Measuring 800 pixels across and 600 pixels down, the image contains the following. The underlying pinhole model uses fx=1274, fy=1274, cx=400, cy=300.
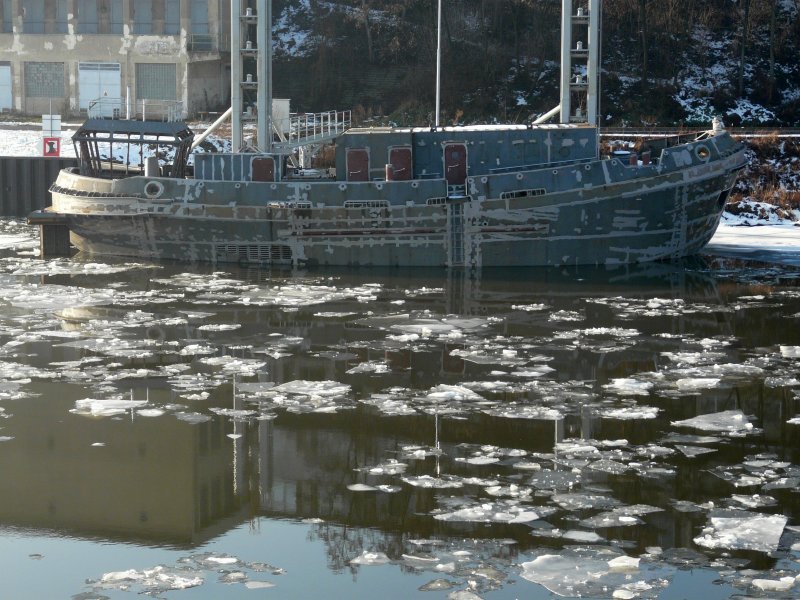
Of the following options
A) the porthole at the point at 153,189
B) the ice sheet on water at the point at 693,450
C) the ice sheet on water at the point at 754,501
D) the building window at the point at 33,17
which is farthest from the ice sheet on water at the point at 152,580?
the building window at the point at 33,17

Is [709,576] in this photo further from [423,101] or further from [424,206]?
[423,101]

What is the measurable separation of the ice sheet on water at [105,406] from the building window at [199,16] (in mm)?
36523

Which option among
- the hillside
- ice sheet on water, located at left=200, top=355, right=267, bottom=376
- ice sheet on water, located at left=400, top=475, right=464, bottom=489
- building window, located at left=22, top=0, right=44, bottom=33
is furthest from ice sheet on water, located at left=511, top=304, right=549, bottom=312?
building window, located at left=22, top=0, right=44, bottom=33

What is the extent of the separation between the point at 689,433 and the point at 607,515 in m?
2.78

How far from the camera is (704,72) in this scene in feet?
157

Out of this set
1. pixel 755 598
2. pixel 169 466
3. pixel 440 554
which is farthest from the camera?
pixel 169 466

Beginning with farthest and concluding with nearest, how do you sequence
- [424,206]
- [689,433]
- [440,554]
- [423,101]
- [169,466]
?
[423,101]
[424,206]
[689,433]
[169,466]
[440,554]

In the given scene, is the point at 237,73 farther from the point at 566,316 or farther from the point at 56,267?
the point at 566,316

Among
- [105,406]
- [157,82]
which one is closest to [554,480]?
[105,406]

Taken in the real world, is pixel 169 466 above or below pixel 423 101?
below

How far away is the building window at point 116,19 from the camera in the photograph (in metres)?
49.0

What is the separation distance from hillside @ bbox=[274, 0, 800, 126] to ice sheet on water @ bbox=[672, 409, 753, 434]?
30386 mm

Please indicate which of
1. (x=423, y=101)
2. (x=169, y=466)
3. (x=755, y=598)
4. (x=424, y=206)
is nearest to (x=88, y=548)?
(x=169, y=466)

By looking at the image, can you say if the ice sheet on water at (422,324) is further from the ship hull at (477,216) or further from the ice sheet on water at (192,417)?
the ship hull at (477,216)
